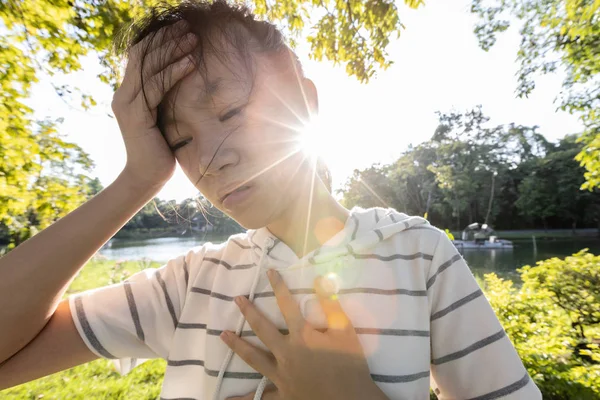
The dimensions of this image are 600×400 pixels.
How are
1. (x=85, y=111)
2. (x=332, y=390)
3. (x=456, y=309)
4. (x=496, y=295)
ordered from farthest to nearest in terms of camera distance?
(x=496, y=295)
(x=85, y=111)
(x=456, y=309)
(x=332, y=390)

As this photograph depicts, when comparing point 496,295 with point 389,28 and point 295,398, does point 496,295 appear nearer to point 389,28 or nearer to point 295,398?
point 389,28

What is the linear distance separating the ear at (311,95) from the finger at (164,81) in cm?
43

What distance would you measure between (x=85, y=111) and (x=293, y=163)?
3366 mm

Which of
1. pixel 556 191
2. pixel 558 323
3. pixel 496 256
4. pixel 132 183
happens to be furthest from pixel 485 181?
Answer: pixel 132 183

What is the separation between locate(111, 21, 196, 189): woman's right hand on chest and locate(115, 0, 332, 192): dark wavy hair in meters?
0.02

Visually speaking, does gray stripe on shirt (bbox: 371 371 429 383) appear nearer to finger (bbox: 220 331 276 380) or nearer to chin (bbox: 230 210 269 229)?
finger (bbox: 220 331 276 380)

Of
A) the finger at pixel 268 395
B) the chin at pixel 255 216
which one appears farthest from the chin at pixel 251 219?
the finger at pixel 268 395

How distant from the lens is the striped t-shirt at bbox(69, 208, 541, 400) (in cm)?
89

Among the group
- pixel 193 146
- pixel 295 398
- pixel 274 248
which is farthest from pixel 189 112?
pixel 295 398

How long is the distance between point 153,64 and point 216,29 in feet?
0.75

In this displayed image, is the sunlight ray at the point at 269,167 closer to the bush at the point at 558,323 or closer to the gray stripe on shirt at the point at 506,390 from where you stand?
the gray stripe on shirt at the point at 506,390

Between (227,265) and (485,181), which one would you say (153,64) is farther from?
(485,181)

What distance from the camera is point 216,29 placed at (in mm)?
1036

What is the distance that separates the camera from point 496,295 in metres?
3.94
